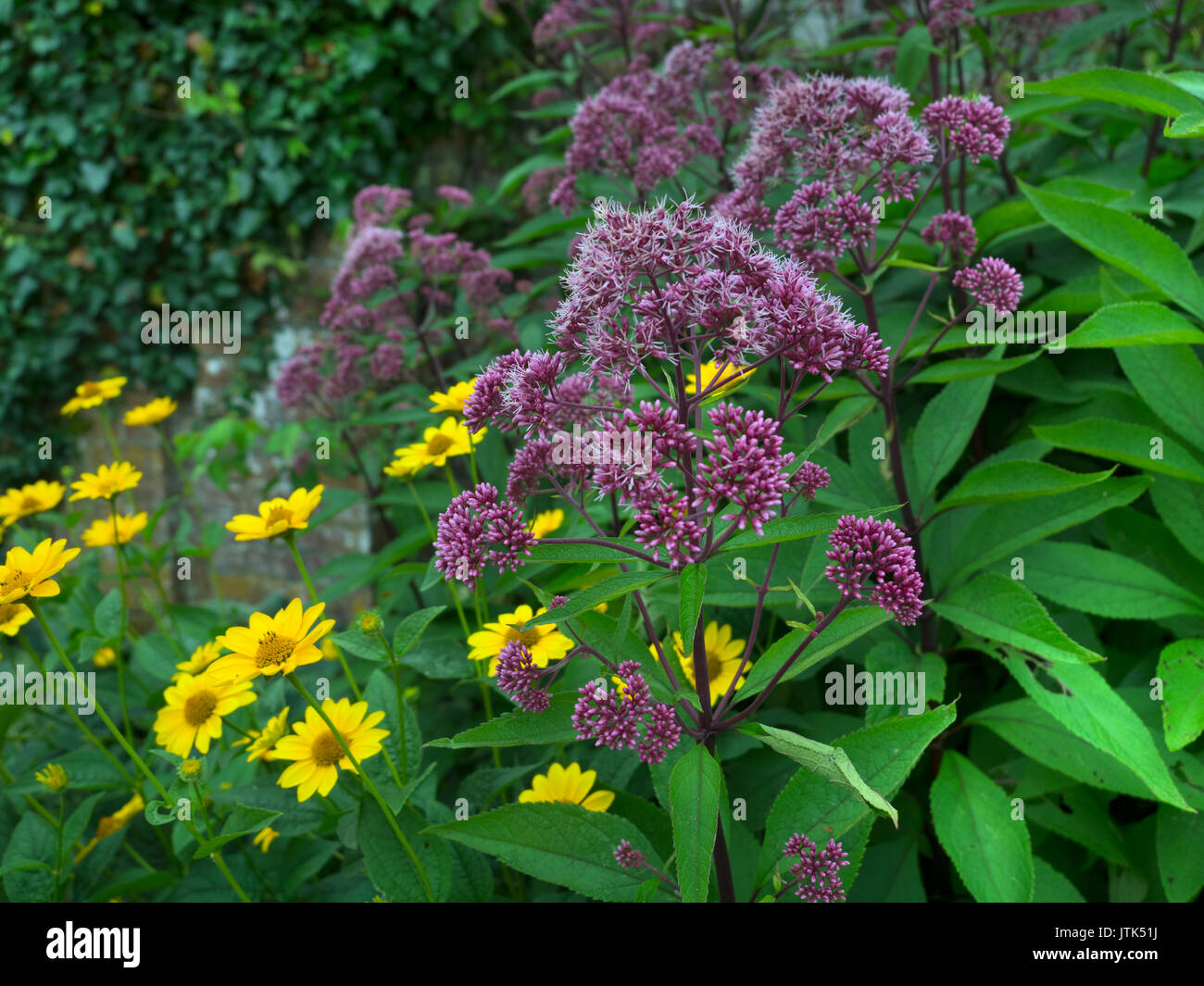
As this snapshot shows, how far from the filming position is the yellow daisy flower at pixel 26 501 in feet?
5.28

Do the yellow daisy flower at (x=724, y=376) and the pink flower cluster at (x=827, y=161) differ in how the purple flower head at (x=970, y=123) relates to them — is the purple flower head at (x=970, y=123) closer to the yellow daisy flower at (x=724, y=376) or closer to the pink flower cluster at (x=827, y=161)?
the pink flower cluster at (x=827, y=161)

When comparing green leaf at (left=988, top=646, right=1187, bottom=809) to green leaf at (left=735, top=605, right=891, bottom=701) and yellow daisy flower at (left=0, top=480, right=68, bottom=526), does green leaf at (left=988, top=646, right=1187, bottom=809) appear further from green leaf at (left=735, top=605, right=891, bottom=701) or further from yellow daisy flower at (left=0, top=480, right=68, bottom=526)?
yellow daisy flower at (left=0, top=480, right=68, bottom=526)

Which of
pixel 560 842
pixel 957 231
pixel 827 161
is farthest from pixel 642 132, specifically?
pixel 560 842

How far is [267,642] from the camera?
3.59 ft

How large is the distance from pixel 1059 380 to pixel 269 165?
430 cm

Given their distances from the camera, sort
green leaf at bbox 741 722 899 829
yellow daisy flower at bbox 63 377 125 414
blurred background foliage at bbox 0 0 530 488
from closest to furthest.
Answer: green leaf at bbox 741 722 899 829
yellow daisy flower at bbox 63 377 125 414
blurred background foliage at bbox 0 0 530 488

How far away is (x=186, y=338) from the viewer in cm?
490

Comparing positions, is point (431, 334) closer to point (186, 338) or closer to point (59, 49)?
point (186, 338)

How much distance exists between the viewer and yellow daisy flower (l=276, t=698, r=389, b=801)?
44.8 inches

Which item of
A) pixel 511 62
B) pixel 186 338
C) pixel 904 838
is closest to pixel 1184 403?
pixel 904 838

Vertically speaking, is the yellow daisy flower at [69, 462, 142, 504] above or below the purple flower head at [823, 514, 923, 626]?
above

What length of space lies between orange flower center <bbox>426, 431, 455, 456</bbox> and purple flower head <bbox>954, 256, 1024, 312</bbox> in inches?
31.6

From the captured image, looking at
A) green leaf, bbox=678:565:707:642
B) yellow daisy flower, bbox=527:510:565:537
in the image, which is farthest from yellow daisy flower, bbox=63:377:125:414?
green leaf, bbox=678:565:707:642

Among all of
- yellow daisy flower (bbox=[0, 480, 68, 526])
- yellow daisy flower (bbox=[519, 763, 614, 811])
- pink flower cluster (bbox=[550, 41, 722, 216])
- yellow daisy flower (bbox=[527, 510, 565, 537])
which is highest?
pink flower cluster (bbox=[550, 41, 722, 216])
